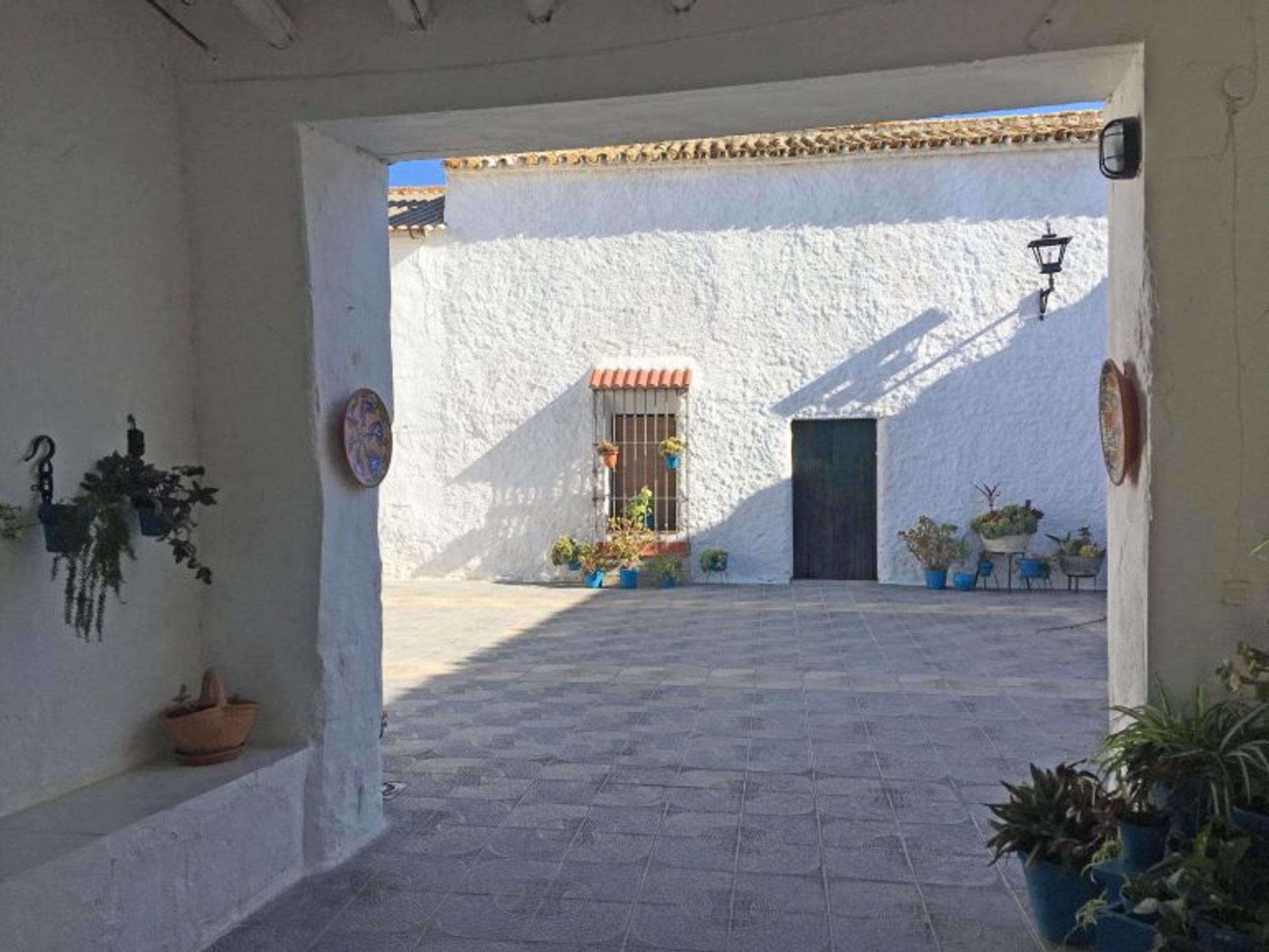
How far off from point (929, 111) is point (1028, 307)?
327 inches

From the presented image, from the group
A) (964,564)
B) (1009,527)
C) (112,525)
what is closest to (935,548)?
(964,564)

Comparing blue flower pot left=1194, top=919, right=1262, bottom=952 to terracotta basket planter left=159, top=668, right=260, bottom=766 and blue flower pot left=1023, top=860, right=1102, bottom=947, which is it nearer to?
blue flower pot left=1023, top=860, right=1102, bottom=947

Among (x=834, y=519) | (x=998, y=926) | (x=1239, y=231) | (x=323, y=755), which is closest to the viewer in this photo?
(x=1239, y=231)

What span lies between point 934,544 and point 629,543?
11.8 feet

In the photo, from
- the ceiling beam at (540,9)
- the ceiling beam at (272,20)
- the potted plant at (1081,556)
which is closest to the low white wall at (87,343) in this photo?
the ceiling beam at (272,20)

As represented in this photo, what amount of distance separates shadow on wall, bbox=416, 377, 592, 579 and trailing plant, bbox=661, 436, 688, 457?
0.94 metres

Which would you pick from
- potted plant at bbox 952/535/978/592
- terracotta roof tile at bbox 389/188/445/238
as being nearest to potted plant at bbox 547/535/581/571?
terracotta roof tile at bbox 389/188/445/238

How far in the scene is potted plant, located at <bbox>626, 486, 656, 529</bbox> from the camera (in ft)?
38.4

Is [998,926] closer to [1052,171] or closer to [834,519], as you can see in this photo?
[834,519]

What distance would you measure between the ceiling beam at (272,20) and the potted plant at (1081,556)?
9673mm

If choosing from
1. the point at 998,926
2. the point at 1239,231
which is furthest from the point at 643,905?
the point at 1239,231

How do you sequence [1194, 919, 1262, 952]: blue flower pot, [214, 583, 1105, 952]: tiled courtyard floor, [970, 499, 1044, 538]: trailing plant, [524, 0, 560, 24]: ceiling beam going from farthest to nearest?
[970, 499, 1044, 538]: trailing plant, [524, 0, 560, 24]: ceiling beam, [214, 583, 1105, 952]: tiled courtyard floor, [1194, 919, 1262, 952]: blue flower pot

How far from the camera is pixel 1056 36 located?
3012mm

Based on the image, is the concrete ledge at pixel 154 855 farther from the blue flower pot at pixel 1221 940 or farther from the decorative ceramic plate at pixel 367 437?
the blue flower pot at pixel 1221 940
